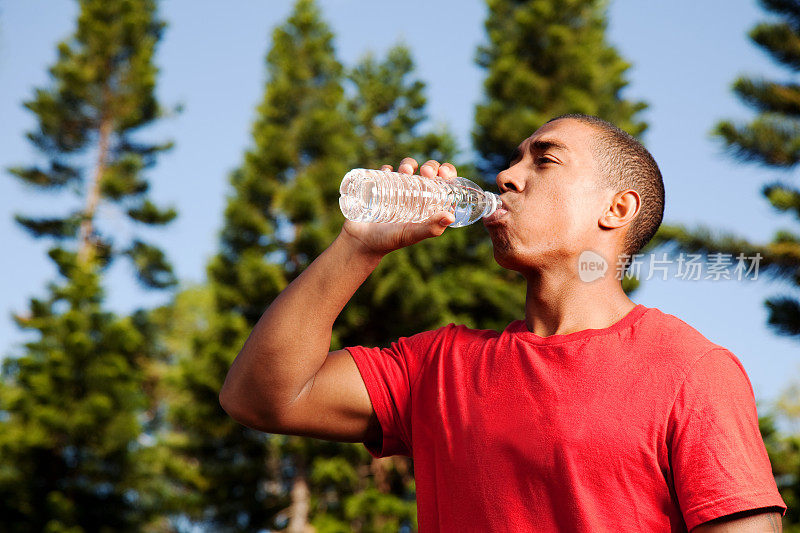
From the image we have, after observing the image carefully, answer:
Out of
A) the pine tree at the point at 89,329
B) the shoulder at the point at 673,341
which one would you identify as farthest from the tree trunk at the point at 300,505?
the shoulder at the point at 673,341

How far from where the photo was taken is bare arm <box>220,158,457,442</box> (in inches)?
73.7

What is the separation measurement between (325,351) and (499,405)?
459mm

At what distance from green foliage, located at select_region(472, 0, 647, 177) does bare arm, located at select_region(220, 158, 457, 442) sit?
40.3 feet

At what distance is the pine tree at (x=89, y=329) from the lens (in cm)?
1183

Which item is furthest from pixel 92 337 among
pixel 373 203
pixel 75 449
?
pixel 373 203

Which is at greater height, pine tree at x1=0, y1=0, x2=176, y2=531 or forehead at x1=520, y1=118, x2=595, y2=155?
pine tree at x1=0, y1=0, x2=176, y2=531

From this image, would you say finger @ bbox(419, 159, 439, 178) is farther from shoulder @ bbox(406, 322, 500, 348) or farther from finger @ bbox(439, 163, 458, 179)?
shoulder @ bbox(406, 322, 500, 348)

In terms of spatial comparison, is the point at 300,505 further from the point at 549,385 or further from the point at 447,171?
the point at 549,385

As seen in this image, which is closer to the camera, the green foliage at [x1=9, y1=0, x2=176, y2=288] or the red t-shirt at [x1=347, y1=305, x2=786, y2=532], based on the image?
the red t-shirt at [x1=347, y1=305, x2=786, y2=532]

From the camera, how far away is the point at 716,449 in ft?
4.75

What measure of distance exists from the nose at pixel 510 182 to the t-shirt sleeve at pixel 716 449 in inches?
25.5

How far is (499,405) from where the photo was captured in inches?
67.3

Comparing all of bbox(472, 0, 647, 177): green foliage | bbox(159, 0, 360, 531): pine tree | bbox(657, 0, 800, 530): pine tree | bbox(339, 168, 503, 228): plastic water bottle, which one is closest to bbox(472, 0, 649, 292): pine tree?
bbox(472, 0, 647, 177): green foliage

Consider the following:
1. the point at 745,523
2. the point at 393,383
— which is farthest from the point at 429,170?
the point at 745,523
